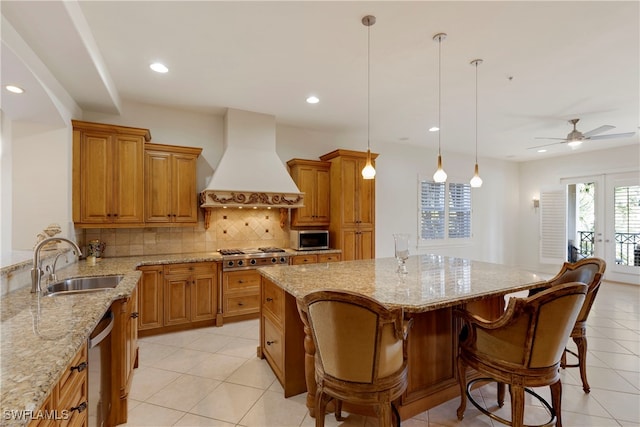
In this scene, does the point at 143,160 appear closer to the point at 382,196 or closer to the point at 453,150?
the point at 382,196

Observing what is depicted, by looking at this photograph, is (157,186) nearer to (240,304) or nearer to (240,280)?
(240,280)

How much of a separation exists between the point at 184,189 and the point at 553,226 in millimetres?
8093

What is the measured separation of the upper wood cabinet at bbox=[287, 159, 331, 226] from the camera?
4.67 meters

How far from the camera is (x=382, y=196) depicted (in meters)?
5.87

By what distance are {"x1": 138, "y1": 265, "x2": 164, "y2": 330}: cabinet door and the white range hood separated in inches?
40.7

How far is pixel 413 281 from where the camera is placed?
2.24 metres

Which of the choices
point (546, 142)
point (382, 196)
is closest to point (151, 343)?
point (382, 196)

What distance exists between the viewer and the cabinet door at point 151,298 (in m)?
3.41

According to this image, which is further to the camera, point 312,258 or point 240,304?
point 312,258

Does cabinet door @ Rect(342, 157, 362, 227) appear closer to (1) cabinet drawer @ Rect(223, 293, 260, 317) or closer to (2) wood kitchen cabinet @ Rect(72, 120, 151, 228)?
(1) cabinet drawer @ Rect(223, 293, 260, 317)

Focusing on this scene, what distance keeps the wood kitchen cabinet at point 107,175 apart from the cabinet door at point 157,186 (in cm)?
13

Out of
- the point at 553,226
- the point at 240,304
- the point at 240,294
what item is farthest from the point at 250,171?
the point at 553,226

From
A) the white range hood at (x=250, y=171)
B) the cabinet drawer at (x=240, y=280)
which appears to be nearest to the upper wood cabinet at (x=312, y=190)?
the white range hood at (x=250, y=171)

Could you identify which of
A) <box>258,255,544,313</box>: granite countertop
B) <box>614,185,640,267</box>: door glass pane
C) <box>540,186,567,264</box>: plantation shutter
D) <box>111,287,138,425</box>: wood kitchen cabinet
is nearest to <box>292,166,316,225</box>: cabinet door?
<box>258,255,544,313</box>: granite countertop
